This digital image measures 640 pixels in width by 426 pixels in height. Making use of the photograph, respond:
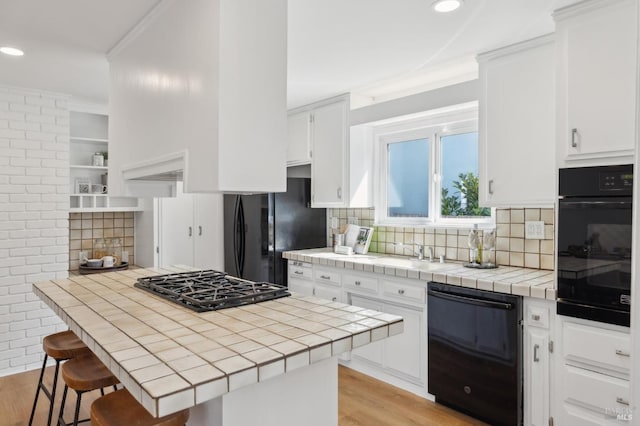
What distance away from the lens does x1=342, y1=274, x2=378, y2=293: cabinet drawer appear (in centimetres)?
313

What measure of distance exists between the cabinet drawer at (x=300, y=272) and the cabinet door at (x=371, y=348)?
51 centimetres

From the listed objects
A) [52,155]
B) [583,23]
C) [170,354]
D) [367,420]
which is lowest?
[367,420]

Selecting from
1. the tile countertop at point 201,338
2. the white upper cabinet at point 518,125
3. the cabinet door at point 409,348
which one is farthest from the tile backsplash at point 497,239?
the tile countertop at point 201,338

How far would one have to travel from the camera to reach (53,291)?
2.17 m

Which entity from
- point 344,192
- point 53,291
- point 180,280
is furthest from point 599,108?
point 53,291

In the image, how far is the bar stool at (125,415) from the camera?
53.7 inches

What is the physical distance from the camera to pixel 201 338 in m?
1.40

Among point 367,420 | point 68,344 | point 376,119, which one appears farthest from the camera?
point 376,119

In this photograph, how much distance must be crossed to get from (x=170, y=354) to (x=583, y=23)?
2.41 meters

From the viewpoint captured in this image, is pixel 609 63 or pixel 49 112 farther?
pixel 49 112

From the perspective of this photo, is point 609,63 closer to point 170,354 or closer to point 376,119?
point 376,119

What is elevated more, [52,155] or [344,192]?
[52,155]

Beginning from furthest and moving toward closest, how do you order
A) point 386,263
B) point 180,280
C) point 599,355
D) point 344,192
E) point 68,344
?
point 344,192 → point 386,263 → point 180,280 → point 68,344 → point 599,355

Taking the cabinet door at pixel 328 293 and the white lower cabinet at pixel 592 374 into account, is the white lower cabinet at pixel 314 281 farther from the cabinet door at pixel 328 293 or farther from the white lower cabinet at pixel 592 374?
the white lower cabinet at pixel 592 374
